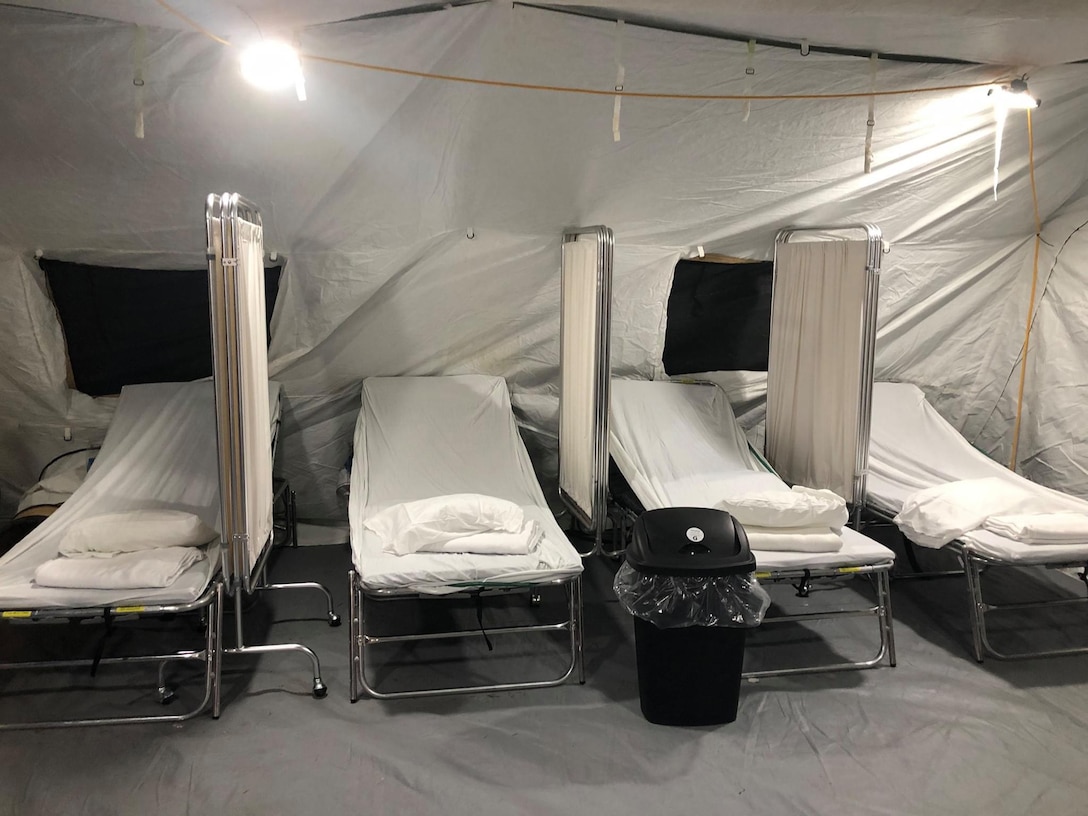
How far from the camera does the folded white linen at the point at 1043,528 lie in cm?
290

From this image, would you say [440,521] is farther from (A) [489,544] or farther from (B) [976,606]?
(B) [976,606]

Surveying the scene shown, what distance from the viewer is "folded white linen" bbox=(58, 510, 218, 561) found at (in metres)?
2.75

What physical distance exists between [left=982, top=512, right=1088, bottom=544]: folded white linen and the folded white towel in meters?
0.54

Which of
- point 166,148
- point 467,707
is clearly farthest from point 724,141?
point 467,707

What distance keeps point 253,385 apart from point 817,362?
236 centimetres

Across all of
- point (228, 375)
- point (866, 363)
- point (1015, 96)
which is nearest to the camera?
point (228, 375)

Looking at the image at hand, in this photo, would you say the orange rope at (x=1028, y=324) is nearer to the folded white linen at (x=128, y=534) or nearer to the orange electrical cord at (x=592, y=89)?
the orange electrical cord at (x=592, y=89)

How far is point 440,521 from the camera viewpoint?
293cm

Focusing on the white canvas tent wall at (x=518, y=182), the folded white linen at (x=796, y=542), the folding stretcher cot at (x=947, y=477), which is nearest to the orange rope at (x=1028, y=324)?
the white canvas tent wall at (x=518, y=182)

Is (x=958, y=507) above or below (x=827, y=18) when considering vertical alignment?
below

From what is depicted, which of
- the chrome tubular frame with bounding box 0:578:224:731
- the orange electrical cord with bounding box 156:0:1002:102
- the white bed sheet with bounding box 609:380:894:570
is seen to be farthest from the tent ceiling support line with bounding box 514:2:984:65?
the chrome tubular frame with bounding box 0:578:224:731

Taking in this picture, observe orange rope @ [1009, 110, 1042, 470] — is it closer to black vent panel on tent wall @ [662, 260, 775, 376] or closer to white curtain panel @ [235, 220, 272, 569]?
black vent panel on tent wall @ [662, 260, 775, 376]

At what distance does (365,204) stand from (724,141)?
153cm

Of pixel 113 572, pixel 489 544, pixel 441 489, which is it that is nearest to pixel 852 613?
pixel 489 544
